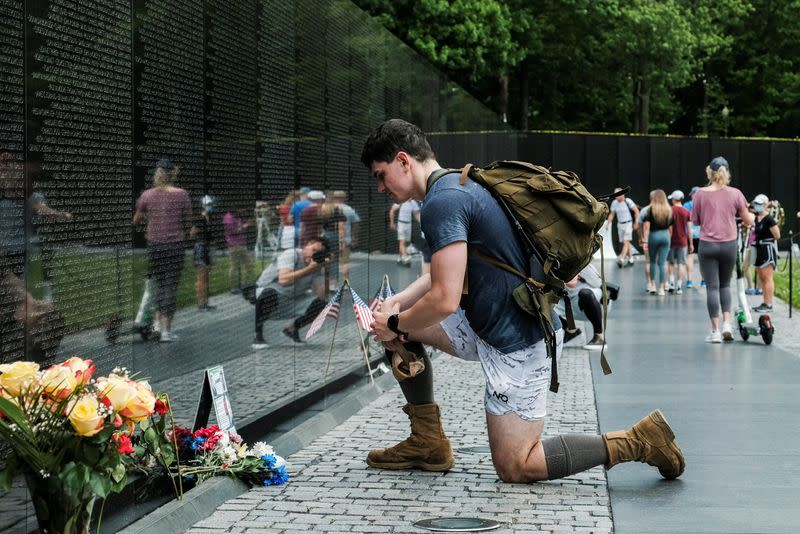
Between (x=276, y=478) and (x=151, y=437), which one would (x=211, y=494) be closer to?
(x=276, y=478)

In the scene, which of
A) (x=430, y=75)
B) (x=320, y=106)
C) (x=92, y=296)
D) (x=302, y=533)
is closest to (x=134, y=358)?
(x=92, y=296)

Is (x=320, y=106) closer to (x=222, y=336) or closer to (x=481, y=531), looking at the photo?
(x=222, y=336)

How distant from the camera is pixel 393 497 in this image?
663 cm

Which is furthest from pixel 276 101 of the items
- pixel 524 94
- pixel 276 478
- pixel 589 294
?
pixel 524 94

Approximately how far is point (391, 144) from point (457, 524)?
1.89 metres

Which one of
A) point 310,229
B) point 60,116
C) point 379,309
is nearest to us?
point 60,116

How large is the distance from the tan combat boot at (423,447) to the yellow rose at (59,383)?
10.5 ft

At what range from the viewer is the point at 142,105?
617cm

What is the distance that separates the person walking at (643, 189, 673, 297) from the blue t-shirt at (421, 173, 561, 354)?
17.2 m

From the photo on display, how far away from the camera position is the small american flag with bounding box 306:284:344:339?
32.7 ft

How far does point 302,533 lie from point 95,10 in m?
2.46

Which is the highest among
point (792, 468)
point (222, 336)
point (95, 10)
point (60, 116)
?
point (95, 10)

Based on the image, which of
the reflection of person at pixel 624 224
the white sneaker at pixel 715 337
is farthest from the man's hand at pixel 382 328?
the reflection of person at pixel 624 224

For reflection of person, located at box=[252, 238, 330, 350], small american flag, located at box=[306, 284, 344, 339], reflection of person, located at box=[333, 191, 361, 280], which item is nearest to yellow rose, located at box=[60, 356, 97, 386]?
reflection of person, located at box=[252, 238, 330, 350]
